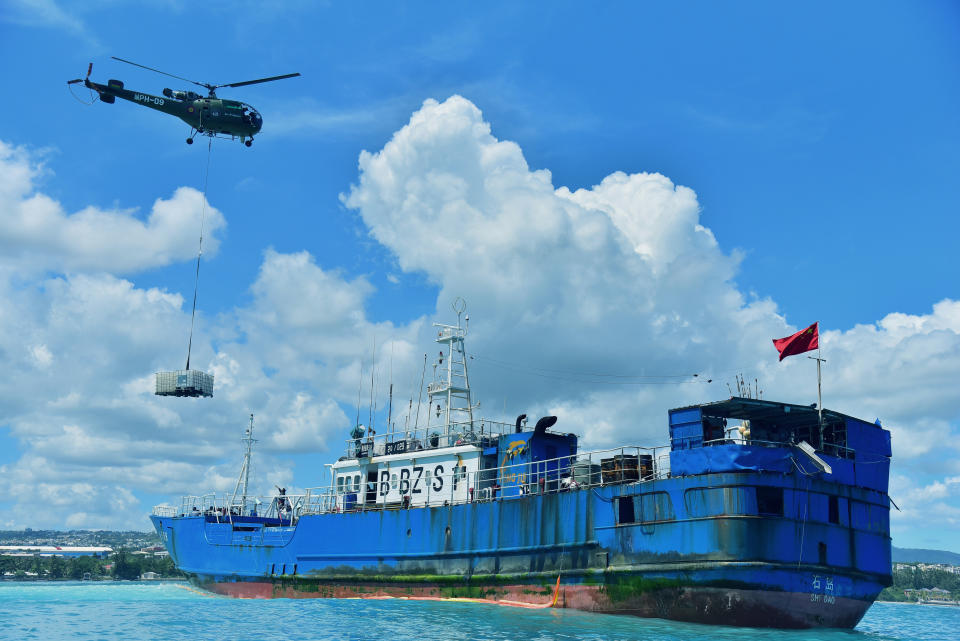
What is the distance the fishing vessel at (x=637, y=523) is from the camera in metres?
24.1

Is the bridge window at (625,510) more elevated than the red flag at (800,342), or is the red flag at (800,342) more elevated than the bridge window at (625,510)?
the red flag at (800,342)

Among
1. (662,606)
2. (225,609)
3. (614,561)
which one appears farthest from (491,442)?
(225,609)

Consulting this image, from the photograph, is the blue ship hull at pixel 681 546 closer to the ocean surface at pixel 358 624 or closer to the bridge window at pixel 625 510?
the bridge window at pixel 625 510

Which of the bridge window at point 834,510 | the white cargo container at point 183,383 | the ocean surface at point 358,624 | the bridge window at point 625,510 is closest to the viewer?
the ocean surface at point 358,624

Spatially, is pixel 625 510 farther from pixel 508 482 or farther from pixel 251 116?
pixel 251 116

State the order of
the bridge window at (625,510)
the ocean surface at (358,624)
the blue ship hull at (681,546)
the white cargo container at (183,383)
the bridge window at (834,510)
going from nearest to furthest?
the ocean surface at (358,624), the blue ship hull at (681,546), the bridge window at (834,510), the bridge window at (625,510), the white cargo container at (183,383)

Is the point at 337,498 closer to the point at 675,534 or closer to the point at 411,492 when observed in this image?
the point at 411,492

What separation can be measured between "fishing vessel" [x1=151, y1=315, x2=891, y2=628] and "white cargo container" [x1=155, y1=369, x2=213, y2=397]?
917 centimetres

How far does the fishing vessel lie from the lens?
24.1 metres

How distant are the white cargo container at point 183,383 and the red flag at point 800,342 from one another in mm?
27111

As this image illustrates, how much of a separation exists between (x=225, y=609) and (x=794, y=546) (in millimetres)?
20597

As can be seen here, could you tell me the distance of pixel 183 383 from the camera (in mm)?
40562

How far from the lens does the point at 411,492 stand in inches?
1348

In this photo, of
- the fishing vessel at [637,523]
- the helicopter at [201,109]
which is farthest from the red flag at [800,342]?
the helicopter at [201,109]
